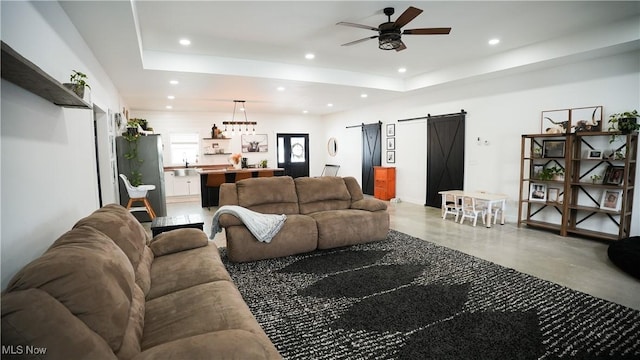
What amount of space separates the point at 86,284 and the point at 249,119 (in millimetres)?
9648

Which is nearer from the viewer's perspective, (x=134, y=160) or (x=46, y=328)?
(x=46, y=328)

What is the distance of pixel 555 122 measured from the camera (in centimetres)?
497

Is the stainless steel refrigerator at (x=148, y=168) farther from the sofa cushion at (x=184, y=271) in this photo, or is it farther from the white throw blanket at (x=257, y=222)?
the sofa cushion at (x=184, y=271)

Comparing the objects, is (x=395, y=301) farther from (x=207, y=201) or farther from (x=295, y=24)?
(x=207, y=201)

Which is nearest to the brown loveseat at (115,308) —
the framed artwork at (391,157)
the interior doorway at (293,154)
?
the framed artwork at (391,157)

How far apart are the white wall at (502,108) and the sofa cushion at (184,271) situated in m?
5.33

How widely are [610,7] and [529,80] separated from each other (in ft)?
5.85

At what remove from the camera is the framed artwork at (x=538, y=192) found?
502cm

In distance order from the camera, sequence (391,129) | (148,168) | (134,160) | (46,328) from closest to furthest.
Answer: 1. (46,328)
2. (134,160)
3. (148,168)
4. (391,129)

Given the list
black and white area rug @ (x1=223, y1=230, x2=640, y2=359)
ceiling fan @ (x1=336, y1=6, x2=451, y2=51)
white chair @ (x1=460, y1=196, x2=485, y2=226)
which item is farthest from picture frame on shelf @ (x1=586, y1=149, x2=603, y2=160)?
ceiling fan @ (x1=336, y1=6, x2=451, y2=51)

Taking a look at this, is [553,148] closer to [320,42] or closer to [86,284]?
[320,42]

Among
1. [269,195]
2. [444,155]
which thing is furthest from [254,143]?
[269,195]

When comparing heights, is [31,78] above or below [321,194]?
above

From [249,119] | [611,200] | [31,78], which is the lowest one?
[611,200]
